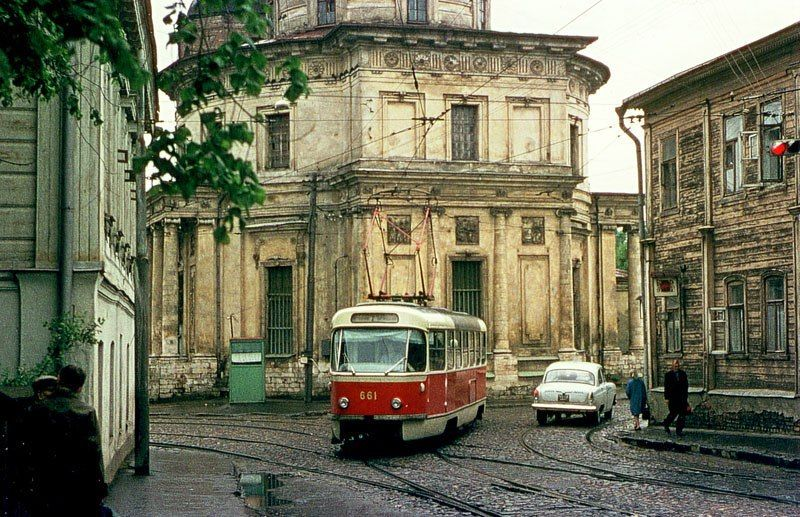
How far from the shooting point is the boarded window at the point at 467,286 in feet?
149

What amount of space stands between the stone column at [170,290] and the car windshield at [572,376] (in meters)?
19.5

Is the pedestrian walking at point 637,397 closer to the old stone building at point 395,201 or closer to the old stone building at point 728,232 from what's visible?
the old stone building at point 728,232

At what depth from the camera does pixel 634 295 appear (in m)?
55.5

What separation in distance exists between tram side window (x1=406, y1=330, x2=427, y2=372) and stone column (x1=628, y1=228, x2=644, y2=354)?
3138 centimetres

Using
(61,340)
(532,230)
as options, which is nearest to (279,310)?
(532,230)

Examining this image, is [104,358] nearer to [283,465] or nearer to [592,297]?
[283,465]

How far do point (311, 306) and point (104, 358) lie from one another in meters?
23.3

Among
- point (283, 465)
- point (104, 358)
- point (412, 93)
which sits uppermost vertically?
point (412, 93)

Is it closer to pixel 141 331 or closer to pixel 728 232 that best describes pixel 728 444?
pixel 728 232

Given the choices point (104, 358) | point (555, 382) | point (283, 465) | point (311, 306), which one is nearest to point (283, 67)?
point (104, 358)

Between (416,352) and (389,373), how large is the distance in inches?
31.4

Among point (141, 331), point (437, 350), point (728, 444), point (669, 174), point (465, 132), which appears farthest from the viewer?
point (465, 132)

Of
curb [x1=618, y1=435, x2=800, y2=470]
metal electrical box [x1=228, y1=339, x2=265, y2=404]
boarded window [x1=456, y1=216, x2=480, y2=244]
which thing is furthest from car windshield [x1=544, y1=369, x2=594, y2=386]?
boarded window [x1=456, y1=216, x2=480, y2=244]

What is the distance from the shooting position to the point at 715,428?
94.2ft
